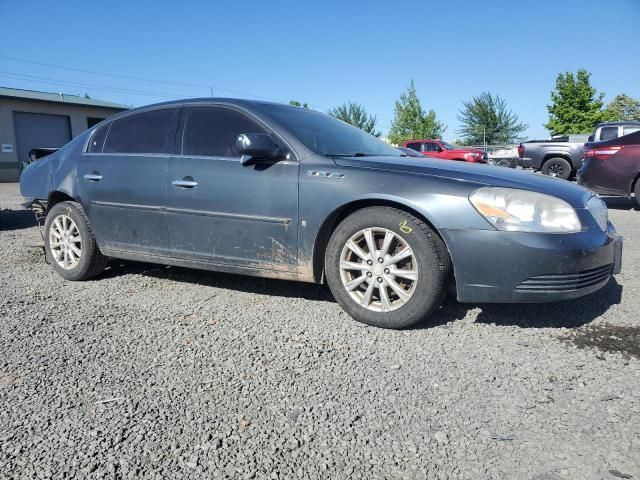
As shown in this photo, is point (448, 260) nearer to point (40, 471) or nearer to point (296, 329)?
point (296, 329)

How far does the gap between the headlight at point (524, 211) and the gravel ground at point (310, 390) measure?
2.23 ft

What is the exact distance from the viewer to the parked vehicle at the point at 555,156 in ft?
47.8

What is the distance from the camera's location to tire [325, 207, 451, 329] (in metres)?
3.14

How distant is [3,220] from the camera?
884 cm

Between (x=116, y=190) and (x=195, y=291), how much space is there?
1074 millimetres

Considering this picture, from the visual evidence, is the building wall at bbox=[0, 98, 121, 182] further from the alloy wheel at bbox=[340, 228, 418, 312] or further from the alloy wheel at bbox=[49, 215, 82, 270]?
the alloy wheel at bbox=[340, 228, 418, 312]


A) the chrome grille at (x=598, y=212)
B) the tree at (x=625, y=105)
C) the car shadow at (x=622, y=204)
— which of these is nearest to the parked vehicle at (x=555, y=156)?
the car shadow at (x=622, y=204)

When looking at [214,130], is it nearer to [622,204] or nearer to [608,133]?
[622,204]

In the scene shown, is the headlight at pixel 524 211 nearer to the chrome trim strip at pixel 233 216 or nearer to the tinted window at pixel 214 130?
the chrome trim strip at pixel 233 216

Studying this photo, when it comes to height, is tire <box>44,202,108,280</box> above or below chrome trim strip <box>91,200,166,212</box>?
below

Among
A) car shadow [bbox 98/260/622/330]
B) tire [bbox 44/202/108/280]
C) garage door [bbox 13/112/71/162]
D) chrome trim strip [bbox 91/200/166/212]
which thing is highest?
garage door [bbox 13/112/71/162]

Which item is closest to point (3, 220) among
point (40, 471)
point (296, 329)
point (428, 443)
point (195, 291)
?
point (195, 291)

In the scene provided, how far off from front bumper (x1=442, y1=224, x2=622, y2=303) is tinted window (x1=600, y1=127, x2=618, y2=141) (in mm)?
A: 11895

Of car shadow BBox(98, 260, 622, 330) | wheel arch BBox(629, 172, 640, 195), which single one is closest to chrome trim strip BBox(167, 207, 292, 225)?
car shadow BBox(98, 260, 622, 330)
